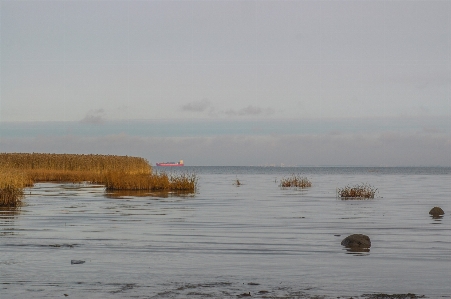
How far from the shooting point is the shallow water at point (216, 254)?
13500mm

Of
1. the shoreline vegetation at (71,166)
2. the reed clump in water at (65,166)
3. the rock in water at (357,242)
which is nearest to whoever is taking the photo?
the rock in water at (357,242)

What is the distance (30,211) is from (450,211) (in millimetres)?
21749

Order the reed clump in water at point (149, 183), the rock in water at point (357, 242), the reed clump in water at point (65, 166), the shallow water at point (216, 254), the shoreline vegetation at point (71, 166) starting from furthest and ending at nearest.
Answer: the reed clump in water at point (65, 166) → the shoreline vegetation at point (71, 166) → the reed clump in water at point (149, 183) → the rock in water at point (357, 242) → the shallow water at point (216, 254)

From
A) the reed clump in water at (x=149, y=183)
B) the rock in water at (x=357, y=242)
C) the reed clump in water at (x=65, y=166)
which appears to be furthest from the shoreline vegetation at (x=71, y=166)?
the rock in water at (x=357, y=242)

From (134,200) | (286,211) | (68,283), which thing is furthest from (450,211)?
(68,283)

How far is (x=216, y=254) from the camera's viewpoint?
59.2ft

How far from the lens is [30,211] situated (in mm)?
32156

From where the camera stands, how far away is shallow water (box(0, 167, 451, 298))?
13500mm

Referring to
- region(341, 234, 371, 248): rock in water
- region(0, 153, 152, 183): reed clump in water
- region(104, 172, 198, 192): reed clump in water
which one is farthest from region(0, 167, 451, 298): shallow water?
region(0, 153, 152, 183): reed clump in water

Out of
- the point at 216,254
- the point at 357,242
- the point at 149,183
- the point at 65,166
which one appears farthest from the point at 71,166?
the point at 216,254

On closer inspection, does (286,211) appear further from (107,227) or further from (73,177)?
(73,177)

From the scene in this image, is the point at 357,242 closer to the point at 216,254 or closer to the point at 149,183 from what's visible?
the point at 216,254

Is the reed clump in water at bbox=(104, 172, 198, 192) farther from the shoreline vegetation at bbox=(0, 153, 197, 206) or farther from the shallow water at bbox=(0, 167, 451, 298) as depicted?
the shallow water at bbox=(0, 167, 451, 298)

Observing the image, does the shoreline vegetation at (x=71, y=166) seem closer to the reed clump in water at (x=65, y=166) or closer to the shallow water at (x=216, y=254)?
the reed clump in water at (x=65, y=166)
